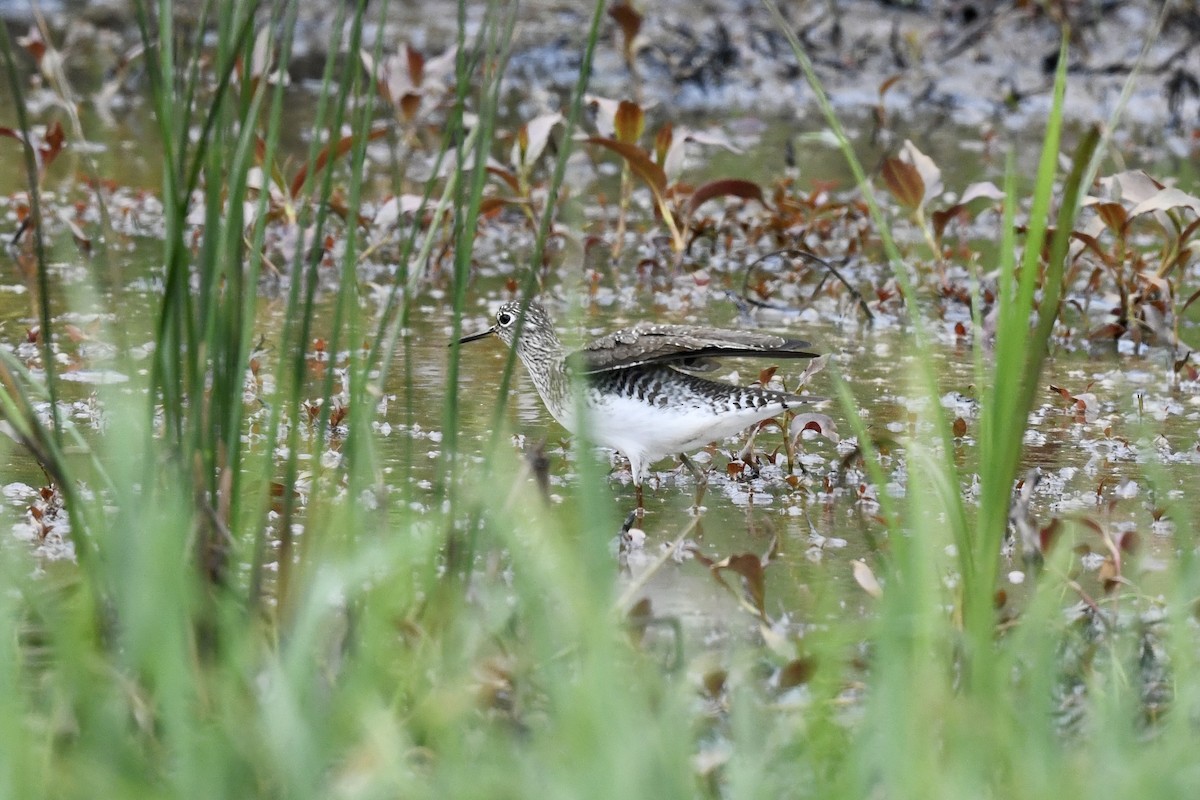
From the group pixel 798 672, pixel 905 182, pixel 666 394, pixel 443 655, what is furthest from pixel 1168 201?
pixel 443 655

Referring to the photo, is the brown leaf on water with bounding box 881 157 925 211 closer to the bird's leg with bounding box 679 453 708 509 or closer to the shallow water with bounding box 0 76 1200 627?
the shallow water with bounding box 0 76 1200 627

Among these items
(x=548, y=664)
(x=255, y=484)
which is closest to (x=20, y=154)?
(x=255, y=484)

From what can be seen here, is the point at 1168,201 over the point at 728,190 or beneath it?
over

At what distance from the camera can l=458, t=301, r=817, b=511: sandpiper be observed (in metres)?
4.71

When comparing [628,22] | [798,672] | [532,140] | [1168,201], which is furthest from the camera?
[628,22]

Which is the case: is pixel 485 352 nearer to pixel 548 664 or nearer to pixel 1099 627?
pixel 1099 627

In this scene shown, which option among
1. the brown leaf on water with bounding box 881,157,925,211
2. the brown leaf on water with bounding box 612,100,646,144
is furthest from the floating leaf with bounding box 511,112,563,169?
the brown leaf on water with bounding box 881,157,925,211

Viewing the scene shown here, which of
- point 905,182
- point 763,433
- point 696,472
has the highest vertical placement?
point 905,182

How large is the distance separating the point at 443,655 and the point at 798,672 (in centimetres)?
72

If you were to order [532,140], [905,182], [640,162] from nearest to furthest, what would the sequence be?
[905,182] → [640,162] → [532,140]

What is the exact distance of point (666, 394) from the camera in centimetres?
487

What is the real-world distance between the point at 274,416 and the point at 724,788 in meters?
0.99

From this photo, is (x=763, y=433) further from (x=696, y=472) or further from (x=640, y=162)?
(x=640, y=162)

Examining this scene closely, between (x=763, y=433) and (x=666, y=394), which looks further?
(x=763, y=433)
